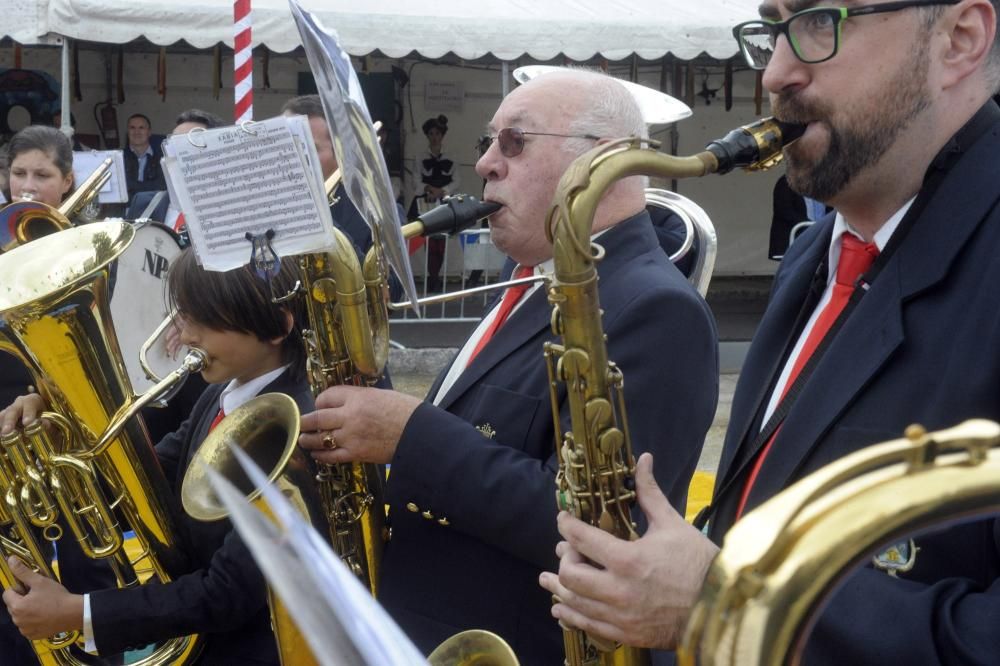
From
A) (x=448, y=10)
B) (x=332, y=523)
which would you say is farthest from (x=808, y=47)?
(x=448, y=10)

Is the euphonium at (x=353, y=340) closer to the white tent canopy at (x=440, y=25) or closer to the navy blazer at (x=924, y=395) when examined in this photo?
the navy blazer at (x=924, y=395)

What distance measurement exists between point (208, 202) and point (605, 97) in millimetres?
916

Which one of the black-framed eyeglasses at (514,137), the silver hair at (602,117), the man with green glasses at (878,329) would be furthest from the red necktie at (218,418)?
the man with green glasses at (878,329)

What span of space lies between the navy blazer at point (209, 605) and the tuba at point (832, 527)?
1841 mm

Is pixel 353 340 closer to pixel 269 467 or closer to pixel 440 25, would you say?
pixel 269 467

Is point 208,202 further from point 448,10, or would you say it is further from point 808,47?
point 448,10

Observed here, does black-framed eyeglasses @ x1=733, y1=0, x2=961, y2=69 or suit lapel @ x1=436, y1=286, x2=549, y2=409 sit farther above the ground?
black-framed eyeglasses @ x1=733, y1=0, x2=961, y2=69

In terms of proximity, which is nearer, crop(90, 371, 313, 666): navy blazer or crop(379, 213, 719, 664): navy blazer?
crop(379, 213, 719, 664): navy blazer

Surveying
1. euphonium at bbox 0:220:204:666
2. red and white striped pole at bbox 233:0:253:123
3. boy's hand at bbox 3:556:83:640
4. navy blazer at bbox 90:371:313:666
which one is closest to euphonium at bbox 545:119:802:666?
navy blazer at bbox 90:371:313:666

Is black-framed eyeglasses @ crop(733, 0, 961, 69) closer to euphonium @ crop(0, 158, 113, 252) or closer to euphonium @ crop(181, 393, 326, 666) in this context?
euphonium @ crop(181, 393, 326, 666)

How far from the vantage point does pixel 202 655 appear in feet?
9.55

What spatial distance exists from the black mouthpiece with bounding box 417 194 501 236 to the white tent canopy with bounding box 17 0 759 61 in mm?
7105

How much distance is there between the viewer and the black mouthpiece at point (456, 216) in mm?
2521

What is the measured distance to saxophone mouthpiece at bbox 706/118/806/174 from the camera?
5.94ft
